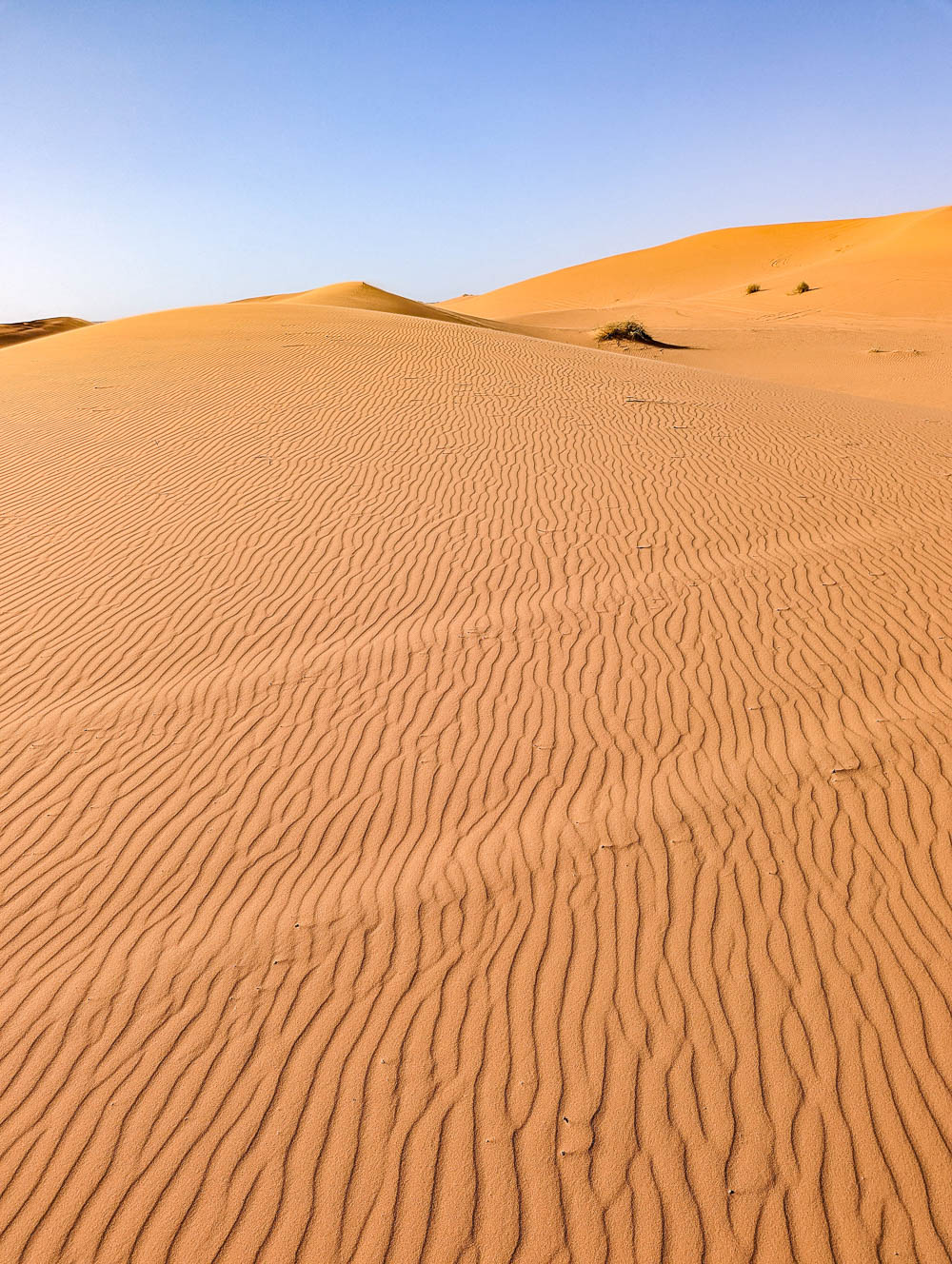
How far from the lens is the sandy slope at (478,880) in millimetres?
3160

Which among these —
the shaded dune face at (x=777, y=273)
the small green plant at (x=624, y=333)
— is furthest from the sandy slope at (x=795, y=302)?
the small green plant at (x=624, y=333)

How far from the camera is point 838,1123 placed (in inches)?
130

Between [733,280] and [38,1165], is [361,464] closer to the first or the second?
[38,1165]

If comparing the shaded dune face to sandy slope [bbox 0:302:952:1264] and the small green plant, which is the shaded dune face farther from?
sandy slope [bbox 0:302:952:1264]

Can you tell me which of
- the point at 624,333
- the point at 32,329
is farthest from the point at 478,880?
the point at 32,329

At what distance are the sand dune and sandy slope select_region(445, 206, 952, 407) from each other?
25660mm

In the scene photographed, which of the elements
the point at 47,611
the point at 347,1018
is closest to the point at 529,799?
the point at 347,1018

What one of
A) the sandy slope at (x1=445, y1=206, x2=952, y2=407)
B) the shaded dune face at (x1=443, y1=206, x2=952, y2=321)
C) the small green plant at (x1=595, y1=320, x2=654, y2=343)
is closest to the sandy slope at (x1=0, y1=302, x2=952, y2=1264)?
the sandy slope at (x1=445, y1=206, x2=952, y2=407)

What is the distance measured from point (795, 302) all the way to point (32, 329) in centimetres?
3989

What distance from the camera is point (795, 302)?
123ft

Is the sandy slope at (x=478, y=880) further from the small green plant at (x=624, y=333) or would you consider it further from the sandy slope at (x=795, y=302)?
the small green plant at (x=624, y=333)

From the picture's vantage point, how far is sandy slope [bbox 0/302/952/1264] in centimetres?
316

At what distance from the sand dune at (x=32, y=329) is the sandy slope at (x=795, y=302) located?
2566cm

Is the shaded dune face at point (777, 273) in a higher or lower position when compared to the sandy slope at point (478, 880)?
higher
